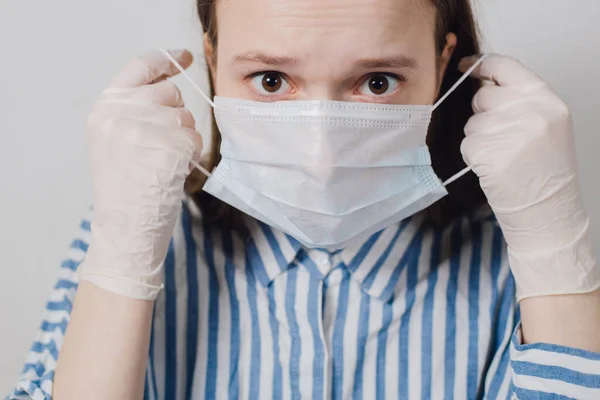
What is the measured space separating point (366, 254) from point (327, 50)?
0.36 meters

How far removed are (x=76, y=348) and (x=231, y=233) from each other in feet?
1.01

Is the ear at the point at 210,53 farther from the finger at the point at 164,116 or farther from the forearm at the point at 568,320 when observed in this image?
the forearm at the point at 568,320

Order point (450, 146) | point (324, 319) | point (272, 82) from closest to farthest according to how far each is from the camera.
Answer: point (272, 82) → point (324, 319) → point (450, 146)

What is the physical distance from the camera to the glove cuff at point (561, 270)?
1.15 meters

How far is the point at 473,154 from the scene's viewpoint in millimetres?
1171

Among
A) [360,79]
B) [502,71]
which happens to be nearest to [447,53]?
[502,71]

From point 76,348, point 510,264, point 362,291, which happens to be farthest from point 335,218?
point 76,348

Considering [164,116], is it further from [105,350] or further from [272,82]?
[105,350]

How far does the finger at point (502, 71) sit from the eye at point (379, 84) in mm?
184

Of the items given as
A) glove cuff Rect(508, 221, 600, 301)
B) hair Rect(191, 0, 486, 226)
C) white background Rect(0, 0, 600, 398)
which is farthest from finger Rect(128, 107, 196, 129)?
glove cuff Rect(508, 221, 600, 301)

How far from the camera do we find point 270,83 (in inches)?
45.1

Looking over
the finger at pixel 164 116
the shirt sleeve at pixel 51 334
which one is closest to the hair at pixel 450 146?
the finger at pixel 164 116

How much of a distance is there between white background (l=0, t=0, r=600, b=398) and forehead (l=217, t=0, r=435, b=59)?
1.38ft

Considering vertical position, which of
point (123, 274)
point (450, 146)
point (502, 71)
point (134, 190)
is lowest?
point (123, 274)
